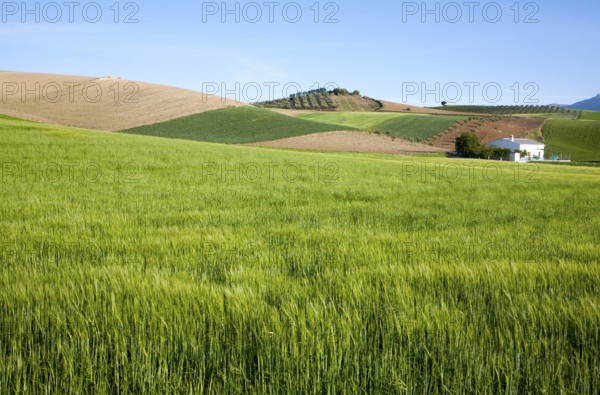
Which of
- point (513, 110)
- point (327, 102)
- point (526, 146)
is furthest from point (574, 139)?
point (327, 102)

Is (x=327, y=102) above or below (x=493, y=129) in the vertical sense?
above

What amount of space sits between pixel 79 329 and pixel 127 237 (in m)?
3.28

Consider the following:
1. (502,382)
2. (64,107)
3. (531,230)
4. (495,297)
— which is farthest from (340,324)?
(64,107)

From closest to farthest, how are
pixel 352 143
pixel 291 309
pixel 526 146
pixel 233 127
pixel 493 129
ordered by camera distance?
pixel 291 309, pixel 352 143, pixel 233 127, pixel 526 146, pixel 493 129

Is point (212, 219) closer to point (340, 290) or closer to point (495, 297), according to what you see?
point (340, 290)

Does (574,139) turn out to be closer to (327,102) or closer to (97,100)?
(327,102)

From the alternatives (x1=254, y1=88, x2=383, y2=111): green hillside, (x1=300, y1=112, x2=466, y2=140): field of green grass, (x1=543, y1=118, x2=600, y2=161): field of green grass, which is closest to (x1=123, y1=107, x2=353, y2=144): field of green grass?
(x1=300, y1=112, x2=466, y2=140): field of green grass

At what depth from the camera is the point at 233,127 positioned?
70.4 meters

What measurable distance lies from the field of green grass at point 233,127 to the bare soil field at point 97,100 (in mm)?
3161

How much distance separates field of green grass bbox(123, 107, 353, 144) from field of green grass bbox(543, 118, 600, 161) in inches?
2007

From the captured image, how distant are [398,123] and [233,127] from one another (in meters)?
47.6

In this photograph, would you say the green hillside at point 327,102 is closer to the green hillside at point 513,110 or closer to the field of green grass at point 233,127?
the green hillside at point 513,110

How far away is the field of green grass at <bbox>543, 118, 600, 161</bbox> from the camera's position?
8575cm

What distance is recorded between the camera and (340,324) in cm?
272
